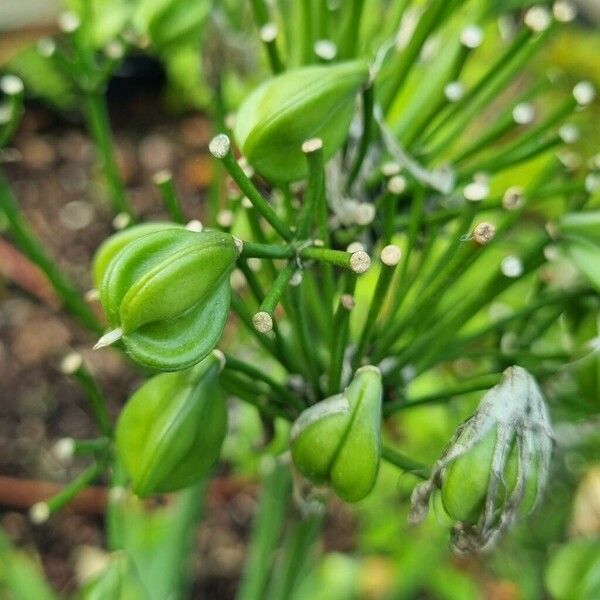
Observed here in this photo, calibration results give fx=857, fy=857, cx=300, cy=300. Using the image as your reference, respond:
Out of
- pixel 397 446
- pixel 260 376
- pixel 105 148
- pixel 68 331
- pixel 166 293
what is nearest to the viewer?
pixel 166 293

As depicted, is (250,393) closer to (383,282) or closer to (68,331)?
(383,282)

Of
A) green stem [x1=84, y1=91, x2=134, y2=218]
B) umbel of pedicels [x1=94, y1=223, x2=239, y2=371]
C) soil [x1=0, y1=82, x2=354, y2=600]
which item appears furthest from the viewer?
soil [x1=0, y1=82, x2=354, y2=600]

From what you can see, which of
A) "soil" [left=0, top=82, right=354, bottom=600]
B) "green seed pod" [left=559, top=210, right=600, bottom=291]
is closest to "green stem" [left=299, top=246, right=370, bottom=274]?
"green seed pod" [left=559, top=210, right=600, bottom=291]

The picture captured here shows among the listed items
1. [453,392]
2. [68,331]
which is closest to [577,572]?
[453,392]

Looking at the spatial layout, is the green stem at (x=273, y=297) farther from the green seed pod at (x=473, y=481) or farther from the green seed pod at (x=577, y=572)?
the green seed pod at (x=577, y=572)

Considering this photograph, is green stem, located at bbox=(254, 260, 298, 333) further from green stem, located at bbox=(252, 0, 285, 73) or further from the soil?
the soil

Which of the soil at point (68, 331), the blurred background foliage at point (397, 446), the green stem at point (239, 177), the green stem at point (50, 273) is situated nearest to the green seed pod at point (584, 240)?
the blurred background foliage at point (397, 446)

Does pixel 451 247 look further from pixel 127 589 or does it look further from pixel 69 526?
pixel 69 526
